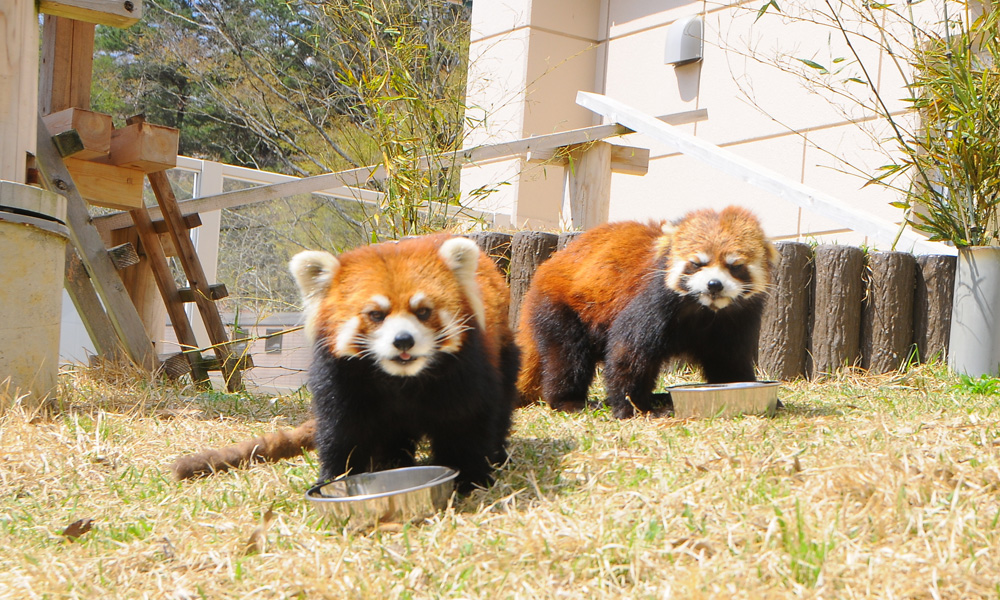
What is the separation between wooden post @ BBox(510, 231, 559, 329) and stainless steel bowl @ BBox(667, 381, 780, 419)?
5.47ft

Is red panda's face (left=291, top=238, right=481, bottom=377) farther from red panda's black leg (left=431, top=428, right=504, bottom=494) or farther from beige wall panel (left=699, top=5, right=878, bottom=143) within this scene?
beige wall panel (left=699, top=5, right=878, bottom=143)

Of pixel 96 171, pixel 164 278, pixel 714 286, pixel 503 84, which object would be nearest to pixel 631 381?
pixel 714 286

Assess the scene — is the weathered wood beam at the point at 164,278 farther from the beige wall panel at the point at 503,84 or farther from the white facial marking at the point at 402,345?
the beige wall panel at the point at 503,84

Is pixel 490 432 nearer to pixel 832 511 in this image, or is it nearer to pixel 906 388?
pixel 832 511

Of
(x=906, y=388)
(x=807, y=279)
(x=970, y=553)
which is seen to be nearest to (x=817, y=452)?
(x=970, y=553)

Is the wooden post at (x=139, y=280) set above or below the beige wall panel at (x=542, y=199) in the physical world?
below

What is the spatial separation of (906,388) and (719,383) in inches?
42.3

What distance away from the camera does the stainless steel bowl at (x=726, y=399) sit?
139 inches

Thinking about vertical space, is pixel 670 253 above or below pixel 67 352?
above

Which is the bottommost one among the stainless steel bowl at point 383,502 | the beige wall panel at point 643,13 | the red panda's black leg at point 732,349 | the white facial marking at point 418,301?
the stainless steel bowl at point 383,502

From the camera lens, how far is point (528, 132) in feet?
30.4

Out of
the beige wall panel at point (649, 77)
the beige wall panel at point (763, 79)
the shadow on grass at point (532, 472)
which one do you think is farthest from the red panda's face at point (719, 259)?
the beige wall panel at point (649, 77)

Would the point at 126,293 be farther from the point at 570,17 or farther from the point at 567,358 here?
the point at 570,17

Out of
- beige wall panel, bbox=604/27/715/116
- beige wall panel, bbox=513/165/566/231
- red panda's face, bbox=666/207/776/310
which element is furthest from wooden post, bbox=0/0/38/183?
beige wall panel, bbox=604/27/715/116
